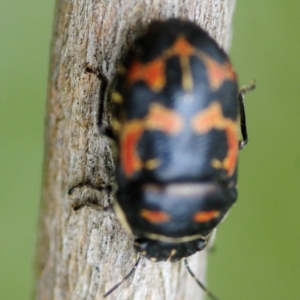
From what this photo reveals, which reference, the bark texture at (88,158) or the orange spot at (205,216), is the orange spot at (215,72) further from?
the orange spot at (205,216)

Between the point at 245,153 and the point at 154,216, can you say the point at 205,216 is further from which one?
the point at 245,153

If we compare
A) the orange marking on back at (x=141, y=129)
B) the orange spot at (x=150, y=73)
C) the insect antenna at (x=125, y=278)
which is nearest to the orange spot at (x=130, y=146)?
the orange marking on back at (x=141, y=129)

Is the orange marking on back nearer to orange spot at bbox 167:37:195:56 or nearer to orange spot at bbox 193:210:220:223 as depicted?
orange spot at bbox 167:37:195:56

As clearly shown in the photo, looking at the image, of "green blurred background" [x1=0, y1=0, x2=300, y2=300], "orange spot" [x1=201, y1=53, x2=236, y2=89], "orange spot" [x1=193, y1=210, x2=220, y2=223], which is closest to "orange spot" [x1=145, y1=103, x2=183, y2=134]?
"orange spot" [x1=201, y1=53, x2=236, y2=89]

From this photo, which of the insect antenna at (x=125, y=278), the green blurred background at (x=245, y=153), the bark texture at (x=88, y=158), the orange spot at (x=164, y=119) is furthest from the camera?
the green blurred background at (x=245, y=153)

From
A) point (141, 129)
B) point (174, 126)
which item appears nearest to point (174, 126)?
point (174, 126)

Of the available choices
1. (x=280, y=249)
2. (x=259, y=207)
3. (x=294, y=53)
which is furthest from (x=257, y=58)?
(x=280, y=249)

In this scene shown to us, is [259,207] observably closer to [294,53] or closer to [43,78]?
[294,53]
